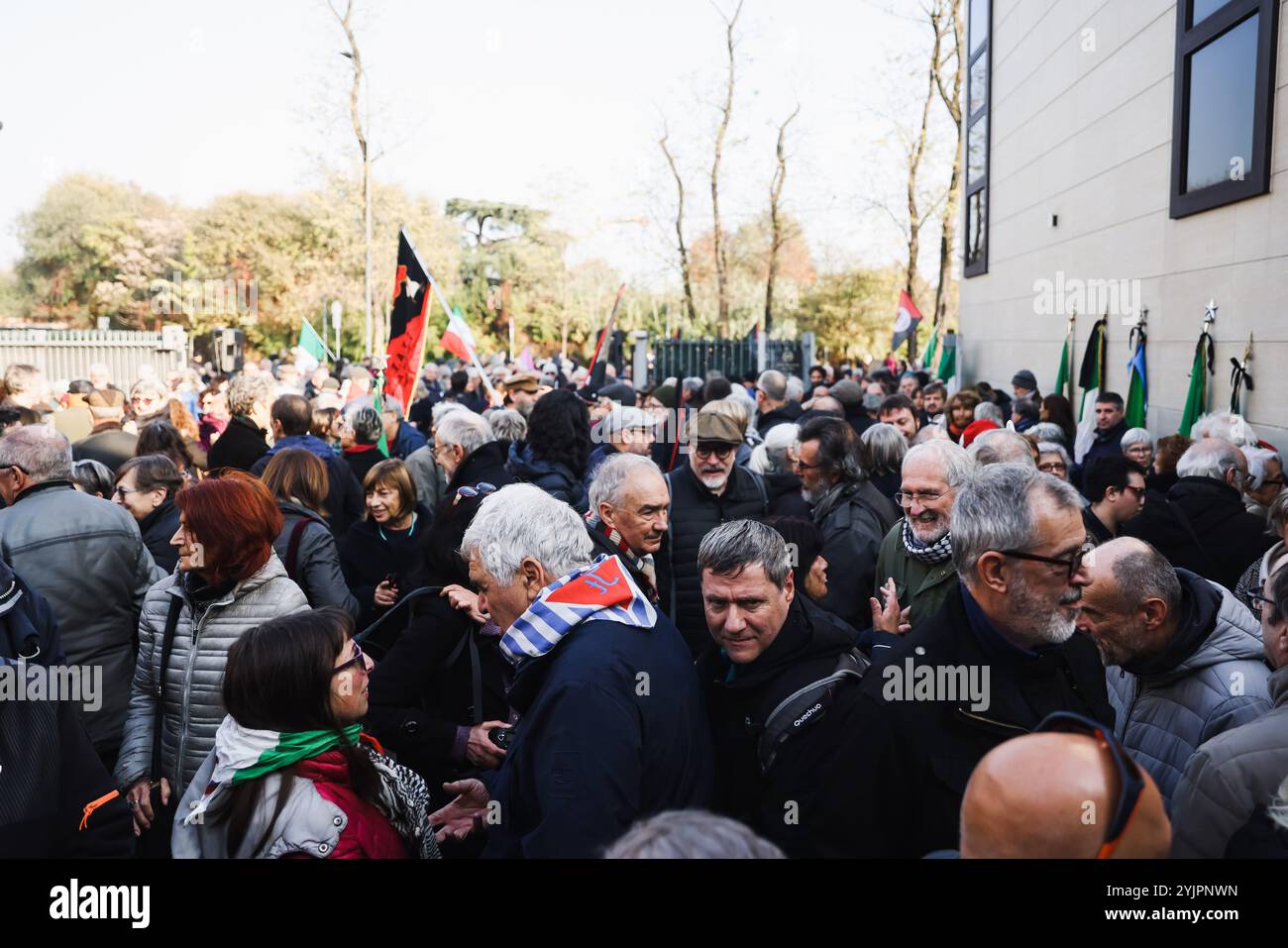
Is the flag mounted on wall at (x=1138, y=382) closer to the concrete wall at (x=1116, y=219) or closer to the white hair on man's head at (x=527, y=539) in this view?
→ the concrete wall at (x=1116, y=219)

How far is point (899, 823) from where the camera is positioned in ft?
8.08

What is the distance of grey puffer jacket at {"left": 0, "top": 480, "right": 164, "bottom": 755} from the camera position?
410 centimetres

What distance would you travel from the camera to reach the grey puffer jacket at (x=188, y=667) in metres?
3.52

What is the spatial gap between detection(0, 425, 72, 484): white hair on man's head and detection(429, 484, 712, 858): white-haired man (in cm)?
233

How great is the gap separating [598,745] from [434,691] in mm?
1470

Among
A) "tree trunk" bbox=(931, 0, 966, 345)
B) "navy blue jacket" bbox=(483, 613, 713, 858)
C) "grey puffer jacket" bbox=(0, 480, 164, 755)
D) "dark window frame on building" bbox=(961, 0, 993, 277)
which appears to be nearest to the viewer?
"navy blue jacket" bbox=(483, 613, 713, 858)

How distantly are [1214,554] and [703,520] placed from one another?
2.40m

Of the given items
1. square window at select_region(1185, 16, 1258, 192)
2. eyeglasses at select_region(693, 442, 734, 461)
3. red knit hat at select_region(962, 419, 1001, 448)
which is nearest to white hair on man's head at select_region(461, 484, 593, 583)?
eyeglasses at select_region(693, 442, 734, 461)

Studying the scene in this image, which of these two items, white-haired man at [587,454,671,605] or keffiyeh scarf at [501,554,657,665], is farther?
white-haired man at [587,454,671,605]

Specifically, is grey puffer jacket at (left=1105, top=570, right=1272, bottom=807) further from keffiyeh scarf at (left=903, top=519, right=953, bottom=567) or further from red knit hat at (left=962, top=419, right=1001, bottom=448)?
red knit hat at (left=962, top=419, right=1001, bottom=448)

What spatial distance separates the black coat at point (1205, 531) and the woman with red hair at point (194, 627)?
3.78 metres

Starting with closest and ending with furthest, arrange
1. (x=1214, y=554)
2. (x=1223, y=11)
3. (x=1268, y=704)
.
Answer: (x=1268, y=704) → (x=1214, y=554) → (x=1223, y=11)
